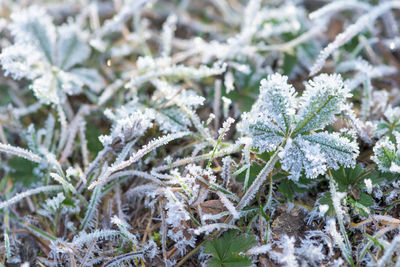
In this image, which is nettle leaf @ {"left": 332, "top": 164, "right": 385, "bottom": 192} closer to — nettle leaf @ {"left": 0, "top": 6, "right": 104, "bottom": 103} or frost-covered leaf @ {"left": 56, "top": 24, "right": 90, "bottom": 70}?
nettle leaf @ {"left": 0, "top": 6, "right": 104, "bottom": 103}

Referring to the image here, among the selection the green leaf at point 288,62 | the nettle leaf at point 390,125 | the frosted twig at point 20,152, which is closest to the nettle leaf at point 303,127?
the nettle leaf at point 390,125

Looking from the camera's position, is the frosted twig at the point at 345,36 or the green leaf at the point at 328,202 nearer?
the green leaf at the point at 328,202

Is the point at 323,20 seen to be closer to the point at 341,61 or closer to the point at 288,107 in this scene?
the point at 341,61

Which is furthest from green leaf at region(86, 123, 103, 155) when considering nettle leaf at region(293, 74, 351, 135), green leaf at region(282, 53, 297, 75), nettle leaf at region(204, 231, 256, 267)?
green leaf at region(282, 53, 297, 75)

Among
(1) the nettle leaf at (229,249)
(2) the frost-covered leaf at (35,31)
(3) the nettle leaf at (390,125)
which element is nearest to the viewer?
(1) the nettle leaf at (229,249)

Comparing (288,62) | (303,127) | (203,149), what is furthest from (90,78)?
(303,127)

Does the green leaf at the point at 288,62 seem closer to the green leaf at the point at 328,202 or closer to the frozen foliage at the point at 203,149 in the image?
the frozen foliage at the point at 203,149
